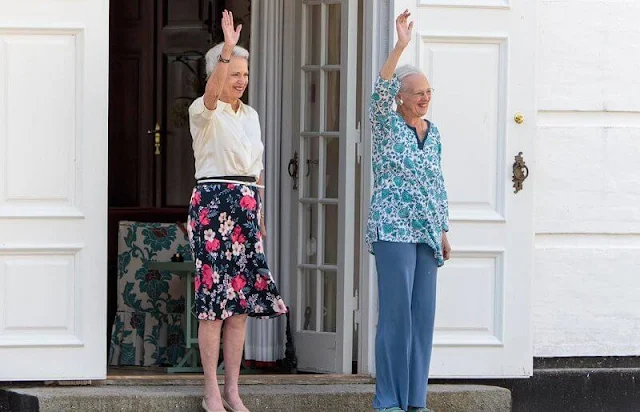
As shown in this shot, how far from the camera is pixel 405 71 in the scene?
5.77 meters

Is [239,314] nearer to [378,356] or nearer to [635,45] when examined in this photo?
[378,356]

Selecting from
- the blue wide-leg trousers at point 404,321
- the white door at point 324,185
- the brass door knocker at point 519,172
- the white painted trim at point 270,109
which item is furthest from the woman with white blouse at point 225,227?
the white painted trim at point 270,109

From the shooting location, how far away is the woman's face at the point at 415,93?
5703mm

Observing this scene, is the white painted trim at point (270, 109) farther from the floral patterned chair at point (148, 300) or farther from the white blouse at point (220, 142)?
the white blouse at point (220, 142)

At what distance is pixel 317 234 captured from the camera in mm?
7051

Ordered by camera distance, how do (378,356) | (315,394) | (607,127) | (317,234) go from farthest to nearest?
(317,234), (607,127), (315,394), (378,356)

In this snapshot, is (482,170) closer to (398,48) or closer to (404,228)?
(404,228)

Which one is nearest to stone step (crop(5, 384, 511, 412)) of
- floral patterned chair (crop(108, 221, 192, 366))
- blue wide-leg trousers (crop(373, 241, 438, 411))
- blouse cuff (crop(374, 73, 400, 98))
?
blue wide-leg trousers (crop(373, 241, 438, 411))

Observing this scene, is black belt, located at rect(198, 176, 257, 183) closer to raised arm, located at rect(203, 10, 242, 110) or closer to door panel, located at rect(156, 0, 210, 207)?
raised arm, located at rect(203, 10, 242, 110)

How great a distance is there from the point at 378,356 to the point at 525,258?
105 centimetres

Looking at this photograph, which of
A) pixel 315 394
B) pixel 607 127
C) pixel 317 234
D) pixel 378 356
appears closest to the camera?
pixel 378 356

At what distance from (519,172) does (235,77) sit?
1.45 m

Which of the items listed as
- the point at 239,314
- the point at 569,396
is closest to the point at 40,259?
the point at 239,314

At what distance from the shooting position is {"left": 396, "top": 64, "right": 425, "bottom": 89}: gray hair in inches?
226
